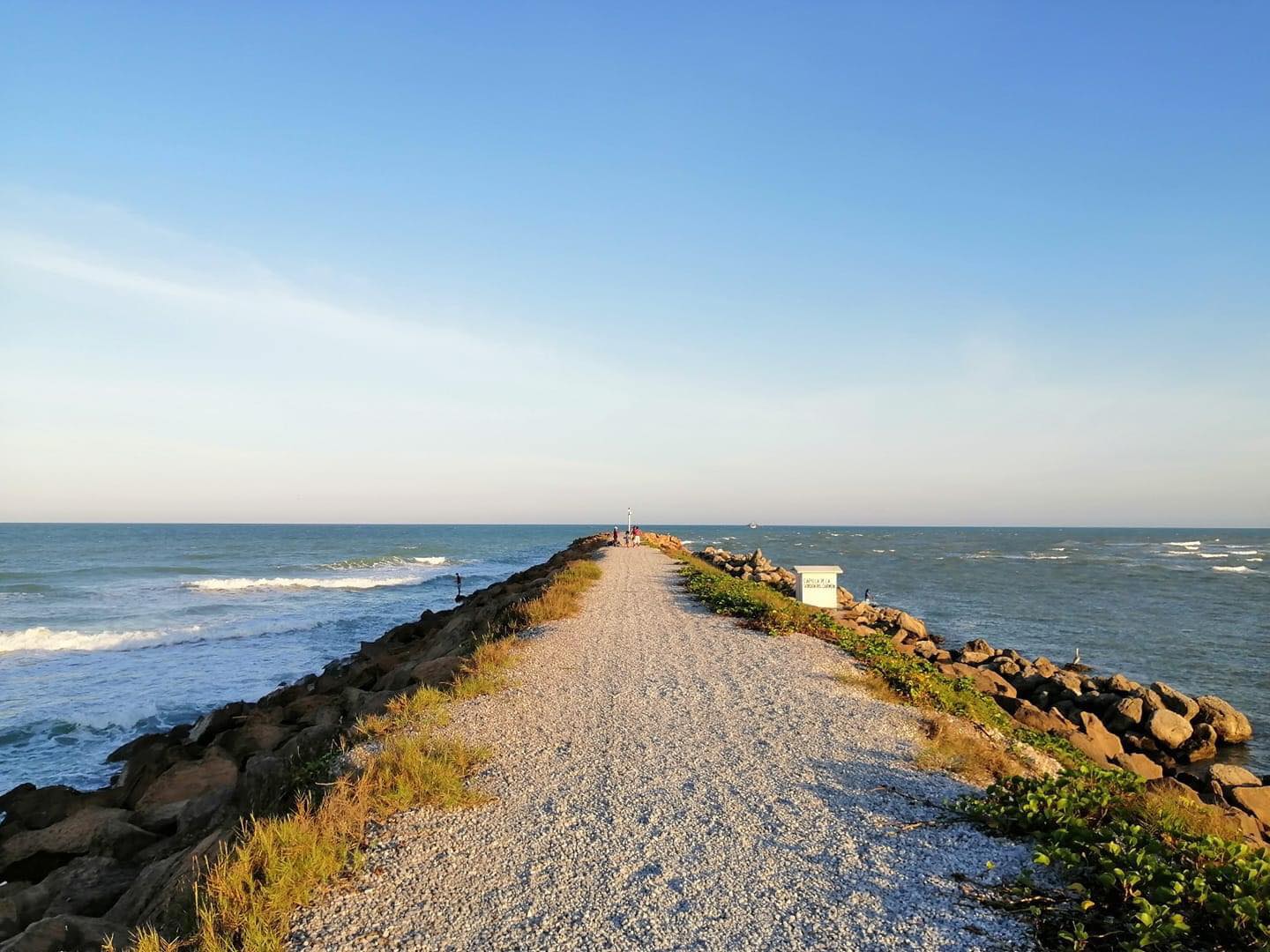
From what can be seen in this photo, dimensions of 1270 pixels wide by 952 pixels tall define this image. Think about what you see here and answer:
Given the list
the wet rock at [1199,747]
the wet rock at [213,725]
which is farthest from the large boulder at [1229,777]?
the wet rock at [213,725]

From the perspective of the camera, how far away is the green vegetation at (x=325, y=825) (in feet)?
13.2

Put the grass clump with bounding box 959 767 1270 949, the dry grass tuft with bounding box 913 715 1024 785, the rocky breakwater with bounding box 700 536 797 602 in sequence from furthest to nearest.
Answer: the rocky breakwater with bounding box 700 536 797 602 < the dry grass tuft with bounding box 913 715 1024 785 < the grass clump with bounding box 959 767 1270 949

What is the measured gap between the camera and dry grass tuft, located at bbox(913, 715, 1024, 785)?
6660mm

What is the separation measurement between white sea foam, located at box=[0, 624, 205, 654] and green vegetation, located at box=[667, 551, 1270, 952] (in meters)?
23.0

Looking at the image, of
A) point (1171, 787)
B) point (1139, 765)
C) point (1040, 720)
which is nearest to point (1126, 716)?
point (1139, 765)

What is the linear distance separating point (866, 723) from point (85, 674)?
18.8 metres

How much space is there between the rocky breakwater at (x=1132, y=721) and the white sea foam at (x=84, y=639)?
64.7 ft

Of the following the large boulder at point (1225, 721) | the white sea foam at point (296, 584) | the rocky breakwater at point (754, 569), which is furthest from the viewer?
the white sea foam at point (296, 584)

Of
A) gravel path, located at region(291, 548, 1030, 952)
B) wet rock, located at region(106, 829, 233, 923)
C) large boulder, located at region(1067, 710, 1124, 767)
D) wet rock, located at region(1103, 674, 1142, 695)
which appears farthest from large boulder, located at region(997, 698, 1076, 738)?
wet rock, located at region(106, 829, 233, 923)

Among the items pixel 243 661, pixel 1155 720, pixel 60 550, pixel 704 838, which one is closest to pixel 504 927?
pixel 704 838

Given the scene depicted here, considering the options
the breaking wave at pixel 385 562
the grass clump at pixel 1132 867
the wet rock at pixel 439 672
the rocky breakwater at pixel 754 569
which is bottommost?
the breaking wave at pixel 385 562

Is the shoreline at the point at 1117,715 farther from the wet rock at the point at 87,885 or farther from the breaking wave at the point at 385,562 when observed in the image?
the breaking wave at the point at 385,562

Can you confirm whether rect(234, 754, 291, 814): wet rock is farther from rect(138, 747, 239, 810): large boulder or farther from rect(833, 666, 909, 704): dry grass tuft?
rect(833, 666, 909, 704): dry grass tuft

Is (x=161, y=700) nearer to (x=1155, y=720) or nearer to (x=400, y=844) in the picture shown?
(x=400, y=844)
